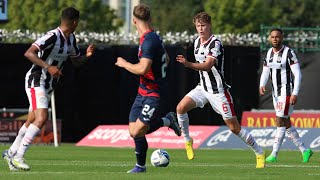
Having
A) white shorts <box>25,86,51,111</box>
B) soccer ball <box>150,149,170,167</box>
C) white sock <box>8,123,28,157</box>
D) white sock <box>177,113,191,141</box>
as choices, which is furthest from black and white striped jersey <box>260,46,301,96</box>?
white shorts <box>25,86,51,111</box>

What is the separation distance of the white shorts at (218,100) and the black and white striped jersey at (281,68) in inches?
91.7

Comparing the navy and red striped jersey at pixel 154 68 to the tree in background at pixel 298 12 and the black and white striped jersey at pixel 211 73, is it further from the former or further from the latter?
the tree in background at pixel 298 12

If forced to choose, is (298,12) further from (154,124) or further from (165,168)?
(154,124)

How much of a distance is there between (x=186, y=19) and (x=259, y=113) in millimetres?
57381

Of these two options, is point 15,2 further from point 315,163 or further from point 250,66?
point 315,163

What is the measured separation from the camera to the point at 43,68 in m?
17.1

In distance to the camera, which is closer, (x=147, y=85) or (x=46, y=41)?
(x=147, y=85)

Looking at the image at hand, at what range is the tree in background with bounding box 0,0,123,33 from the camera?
67.9m

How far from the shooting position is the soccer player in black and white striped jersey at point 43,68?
16828mm

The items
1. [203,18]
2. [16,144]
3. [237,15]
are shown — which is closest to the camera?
[16,144]

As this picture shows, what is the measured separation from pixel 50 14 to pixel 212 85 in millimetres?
49866

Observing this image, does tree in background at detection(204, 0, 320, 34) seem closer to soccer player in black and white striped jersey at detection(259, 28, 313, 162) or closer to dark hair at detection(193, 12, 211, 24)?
soccer player in black and white striped jersey at detection(259, 28, 313, 162)

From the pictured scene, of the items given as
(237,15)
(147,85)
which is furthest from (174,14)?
(147,85)

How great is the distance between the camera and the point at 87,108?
32.8m
